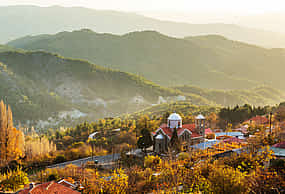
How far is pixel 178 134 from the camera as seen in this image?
101 ft

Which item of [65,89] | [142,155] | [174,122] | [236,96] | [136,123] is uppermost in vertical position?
[174,122]

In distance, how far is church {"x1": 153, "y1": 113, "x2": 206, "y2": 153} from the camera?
101 ft

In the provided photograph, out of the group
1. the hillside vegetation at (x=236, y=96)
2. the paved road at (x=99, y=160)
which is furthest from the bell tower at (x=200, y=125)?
the hillside vegetation at (x=236, y=96)

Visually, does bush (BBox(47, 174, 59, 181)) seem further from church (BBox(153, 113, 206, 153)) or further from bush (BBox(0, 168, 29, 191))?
church (BBox(153, 113, 206, 153))

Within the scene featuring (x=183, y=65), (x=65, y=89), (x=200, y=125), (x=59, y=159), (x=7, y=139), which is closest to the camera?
(x=7, y=139)

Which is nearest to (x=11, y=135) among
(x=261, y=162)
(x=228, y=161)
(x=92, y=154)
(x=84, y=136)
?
(x=92, y=154)

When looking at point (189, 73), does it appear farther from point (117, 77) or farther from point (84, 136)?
point (84, 136)

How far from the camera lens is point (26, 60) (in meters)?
122

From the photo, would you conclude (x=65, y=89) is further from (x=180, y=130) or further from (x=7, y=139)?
(x=180, y=130)

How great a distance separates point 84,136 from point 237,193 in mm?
33360

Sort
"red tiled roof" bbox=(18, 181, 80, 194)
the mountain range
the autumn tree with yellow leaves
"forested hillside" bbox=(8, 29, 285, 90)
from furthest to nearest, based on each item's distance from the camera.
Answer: "forested hillside" bbox=(8, 29, 285, 90), the mountain range, the autumn tree with yellow leaves, "red tiled roof" bbox=(18, 181, 80, 194)

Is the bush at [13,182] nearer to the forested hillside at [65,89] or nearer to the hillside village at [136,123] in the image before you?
the hillside village at [136,123]

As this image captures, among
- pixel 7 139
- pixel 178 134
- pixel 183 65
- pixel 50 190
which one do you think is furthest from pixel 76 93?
pixel 50 190

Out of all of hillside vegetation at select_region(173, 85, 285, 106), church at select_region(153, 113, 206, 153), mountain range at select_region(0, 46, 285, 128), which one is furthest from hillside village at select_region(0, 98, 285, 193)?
hillside vegetation at select_region(173, 85, 285, 106)
